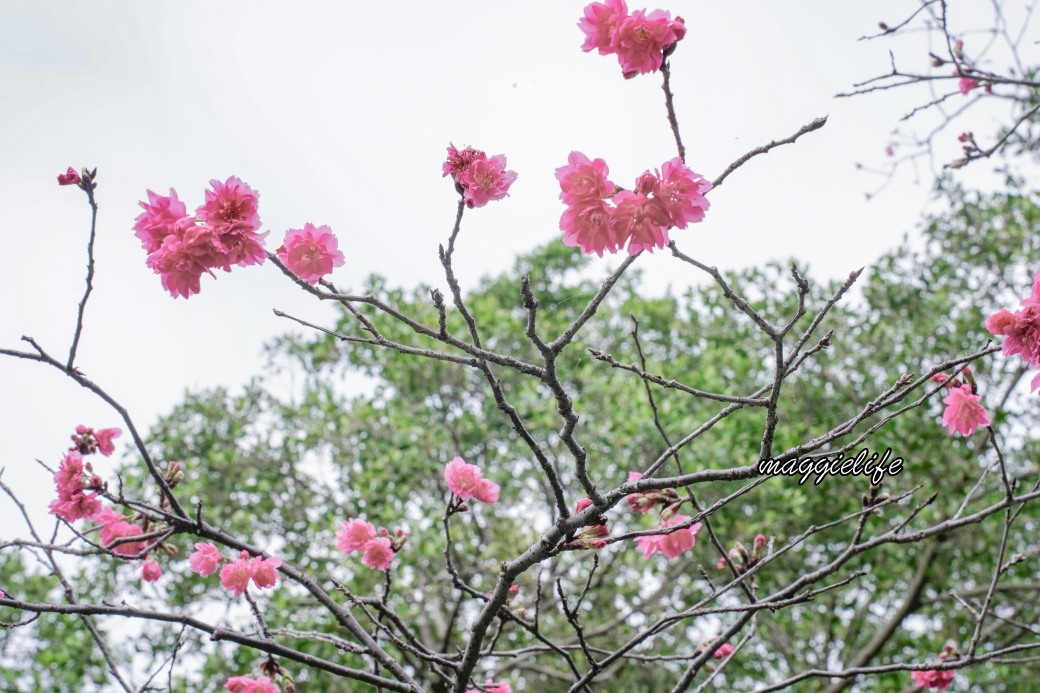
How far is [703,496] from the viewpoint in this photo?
4.37m

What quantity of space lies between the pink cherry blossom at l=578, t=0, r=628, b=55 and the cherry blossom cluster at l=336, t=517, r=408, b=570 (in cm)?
163

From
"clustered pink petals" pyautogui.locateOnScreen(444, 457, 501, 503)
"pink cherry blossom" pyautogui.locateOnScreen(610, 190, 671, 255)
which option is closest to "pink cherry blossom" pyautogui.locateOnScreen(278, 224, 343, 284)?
"pink cherry blossom" pyautogui.locateOnScreen(610, 190, 671, 255)

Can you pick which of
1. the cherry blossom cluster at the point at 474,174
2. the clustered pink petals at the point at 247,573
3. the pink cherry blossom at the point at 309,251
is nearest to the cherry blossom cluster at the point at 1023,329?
the cherry blossom cluster at the point at 474,174

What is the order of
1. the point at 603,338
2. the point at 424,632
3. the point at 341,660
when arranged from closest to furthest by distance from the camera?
the point at 341,660, the point at 424,632, the point at 603,338

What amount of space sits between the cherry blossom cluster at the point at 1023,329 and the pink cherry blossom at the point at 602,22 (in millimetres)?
934

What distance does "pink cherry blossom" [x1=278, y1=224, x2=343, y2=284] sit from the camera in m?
1.55

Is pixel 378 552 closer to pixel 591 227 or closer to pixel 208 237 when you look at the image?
pixel 208 237

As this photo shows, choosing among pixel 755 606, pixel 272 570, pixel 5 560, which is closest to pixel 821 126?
pixel 755 606

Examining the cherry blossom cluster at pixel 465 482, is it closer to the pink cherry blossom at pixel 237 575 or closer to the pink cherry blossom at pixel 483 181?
the pink cherry blossom at pixel 237 575

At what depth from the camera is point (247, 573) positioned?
6.33ft

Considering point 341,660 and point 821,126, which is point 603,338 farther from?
point 821,126

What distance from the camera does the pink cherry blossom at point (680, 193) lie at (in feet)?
4.40

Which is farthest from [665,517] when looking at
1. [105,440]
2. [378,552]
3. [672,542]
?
[105,440]

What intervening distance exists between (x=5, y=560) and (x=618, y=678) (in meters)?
4.92
